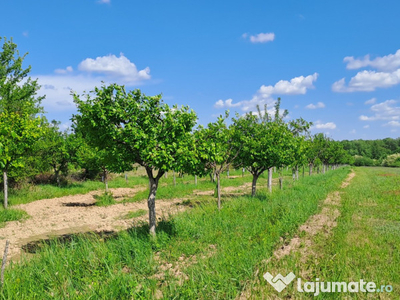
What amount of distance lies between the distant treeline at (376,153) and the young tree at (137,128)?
379 ft

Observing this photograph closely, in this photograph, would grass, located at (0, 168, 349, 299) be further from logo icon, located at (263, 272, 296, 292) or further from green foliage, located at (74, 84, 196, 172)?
green foliage, located at (74, 84, 196, 172)

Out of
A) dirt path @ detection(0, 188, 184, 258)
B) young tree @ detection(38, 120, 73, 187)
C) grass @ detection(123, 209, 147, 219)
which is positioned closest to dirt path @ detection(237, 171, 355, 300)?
dirt path @ detection(0, 188, 184, 258)

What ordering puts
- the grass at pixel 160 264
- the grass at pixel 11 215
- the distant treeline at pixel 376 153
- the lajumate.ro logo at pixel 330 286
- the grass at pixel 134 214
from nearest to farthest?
the grass at pixel 160 264 → the lajumate.ro logo at pixel 330 286 → the grass at pixel 11 215 → the grass at pixel 134 214 → the distant treeline at pixel 376 153

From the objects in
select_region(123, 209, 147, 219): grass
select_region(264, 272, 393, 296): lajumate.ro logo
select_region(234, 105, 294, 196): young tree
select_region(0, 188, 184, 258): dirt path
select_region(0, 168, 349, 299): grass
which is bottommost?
select_region(0, 188, 184, 258): dirt path

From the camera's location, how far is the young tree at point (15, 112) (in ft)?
46.5

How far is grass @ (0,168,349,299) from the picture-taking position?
569cm

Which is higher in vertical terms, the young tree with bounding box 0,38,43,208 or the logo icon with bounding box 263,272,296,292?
the young tree with bounding box 0,38,43,208

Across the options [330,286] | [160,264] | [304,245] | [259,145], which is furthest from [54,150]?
[330,286]

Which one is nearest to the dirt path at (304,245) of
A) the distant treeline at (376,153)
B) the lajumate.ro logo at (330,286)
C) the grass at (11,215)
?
the lajumate.ro logo at (330,286)

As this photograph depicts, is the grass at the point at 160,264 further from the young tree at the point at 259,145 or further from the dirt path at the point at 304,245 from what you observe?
the young tree at the point at 259,145

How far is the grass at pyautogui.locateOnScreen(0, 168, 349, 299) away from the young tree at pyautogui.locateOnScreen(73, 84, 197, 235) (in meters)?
1.32

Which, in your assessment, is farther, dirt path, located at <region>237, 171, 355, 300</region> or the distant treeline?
the distant treeline

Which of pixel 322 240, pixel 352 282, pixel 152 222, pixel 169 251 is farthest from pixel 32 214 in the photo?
pixel 352 282

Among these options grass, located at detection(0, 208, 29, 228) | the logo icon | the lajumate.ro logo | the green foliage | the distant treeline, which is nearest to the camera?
the lajumate.ro logo
